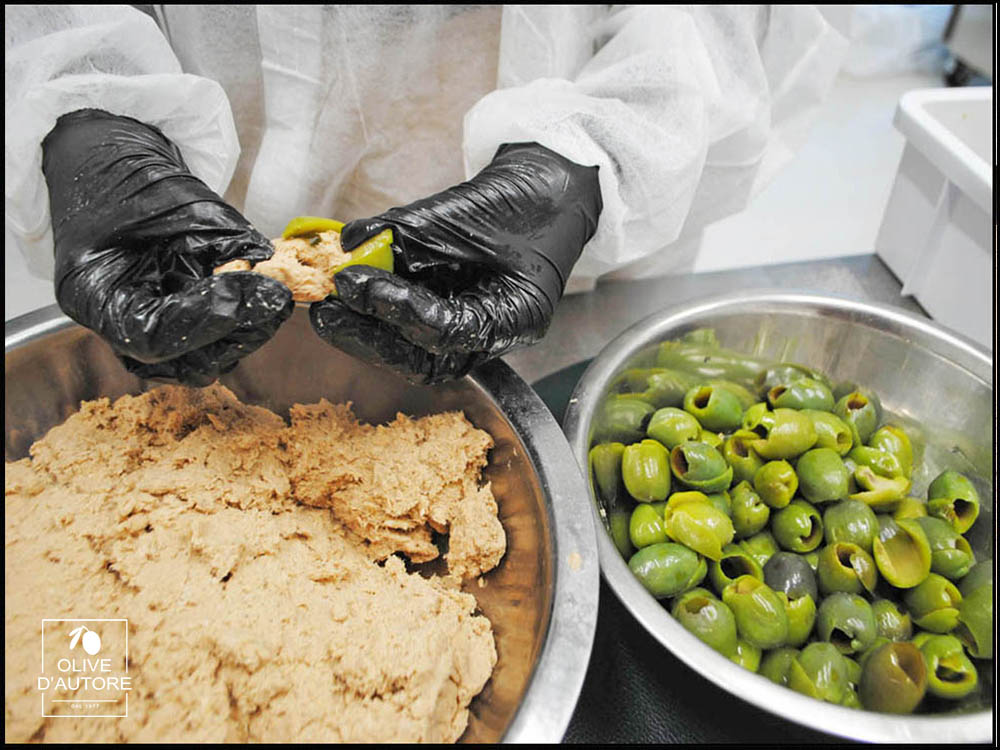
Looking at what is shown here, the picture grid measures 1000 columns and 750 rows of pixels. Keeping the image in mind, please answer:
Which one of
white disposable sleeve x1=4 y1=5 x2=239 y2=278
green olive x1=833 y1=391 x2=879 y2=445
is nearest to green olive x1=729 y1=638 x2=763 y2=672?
green olive x1=833 y1=391 x2=879 y2=445

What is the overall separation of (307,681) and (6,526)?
13.0 inches

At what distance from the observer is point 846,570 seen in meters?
0.82

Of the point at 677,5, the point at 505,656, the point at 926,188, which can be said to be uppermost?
the point at 677,5

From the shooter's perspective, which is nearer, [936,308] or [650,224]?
[650,224]

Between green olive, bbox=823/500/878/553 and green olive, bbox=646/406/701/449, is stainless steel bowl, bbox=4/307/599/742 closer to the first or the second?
green olive, bbox=646/406/701/449

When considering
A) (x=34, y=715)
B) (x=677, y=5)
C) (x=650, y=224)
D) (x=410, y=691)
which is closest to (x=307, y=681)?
(x=410, y=691)

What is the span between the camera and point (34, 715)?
605 mm

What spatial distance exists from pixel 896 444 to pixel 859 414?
0.18 feet

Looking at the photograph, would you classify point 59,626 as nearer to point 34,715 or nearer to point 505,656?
point 34,715

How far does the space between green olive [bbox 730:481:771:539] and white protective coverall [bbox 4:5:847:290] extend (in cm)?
35

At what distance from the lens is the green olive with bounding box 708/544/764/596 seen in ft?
2.70

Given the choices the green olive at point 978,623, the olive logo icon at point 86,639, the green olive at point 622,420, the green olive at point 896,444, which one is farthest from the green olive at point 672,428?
the olive logo icon at point 86,639

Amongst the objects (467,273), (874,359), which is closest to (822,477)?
(874,359)

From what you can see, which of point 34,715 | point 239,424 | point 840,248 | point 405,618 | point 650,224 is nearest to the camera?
point 34,715
